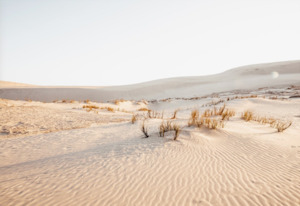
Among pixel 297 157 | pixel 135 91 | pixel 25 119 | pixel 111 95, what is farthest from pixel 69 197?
pixel 135 91

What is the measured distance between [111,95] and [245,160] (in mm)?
31250

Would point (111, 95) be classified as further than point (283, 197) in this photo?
Yes

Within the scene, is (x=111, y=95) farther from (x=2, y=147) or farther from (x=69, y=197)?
(x=69, y=197)

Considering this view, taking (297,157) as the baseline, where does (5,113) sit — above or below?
above

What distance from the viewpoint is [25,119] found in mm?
7926

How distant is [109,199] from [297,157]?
3.93m

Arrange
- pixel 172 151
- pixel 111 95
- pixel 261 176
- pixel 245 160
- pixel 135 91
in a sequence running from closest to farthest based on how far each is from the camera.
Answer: pixel 261 176 → pixel 245 160 → pixel 172 151 → pixel 111 95 → pixel 135 91

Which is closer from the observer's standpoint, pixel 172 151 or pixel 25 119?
pixel 172 151

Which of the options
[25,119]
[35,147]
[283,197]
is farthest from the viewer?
[25,119]

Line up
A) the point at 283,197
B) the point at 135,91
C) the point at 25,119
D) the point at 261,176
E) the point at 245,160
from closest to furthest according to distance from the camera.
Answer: the point at 283,197 → the point at 261,176 → the point at 245,160 → the point at 25,119 → the point at 135,91

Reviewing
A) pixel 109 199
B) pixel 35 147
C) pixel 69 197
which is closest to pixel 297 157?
pixel 109 199

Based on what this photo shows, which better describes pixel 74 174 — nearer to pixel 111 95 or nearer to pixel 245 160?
pixel 245 160

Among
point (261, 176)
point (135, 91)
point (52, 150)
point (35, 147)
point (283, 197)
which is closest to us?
point (283, 197)

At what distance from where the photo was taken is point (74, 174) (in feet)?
10.1
